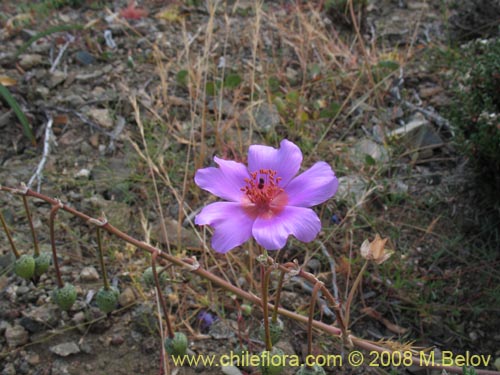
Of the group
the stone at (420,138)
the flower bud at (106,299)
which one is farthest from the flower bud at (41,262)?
the stone at (420,138)

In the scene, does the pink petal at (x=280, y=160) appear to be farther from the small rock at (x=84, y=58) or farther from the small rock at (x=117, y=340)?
the small rock at (x=84, y=58)

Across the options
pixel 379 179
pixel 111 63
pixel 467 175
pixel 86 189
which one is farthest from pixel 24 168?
pixel 467 175

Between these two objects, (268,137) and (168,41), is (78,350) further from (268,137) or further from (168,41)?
(168,41)

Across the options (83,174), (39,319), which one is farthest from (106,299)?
(83,174)

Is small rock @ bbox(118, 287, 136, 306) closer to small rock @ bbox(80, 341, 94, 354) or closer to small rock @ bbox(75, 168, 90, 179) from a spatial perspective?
small rock @ bbox(80, 341, 94, 354)

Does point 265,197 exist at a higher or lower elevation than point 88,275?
higher

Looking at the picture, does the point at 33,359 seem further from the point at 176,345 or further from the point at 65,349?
the point at 176,345
